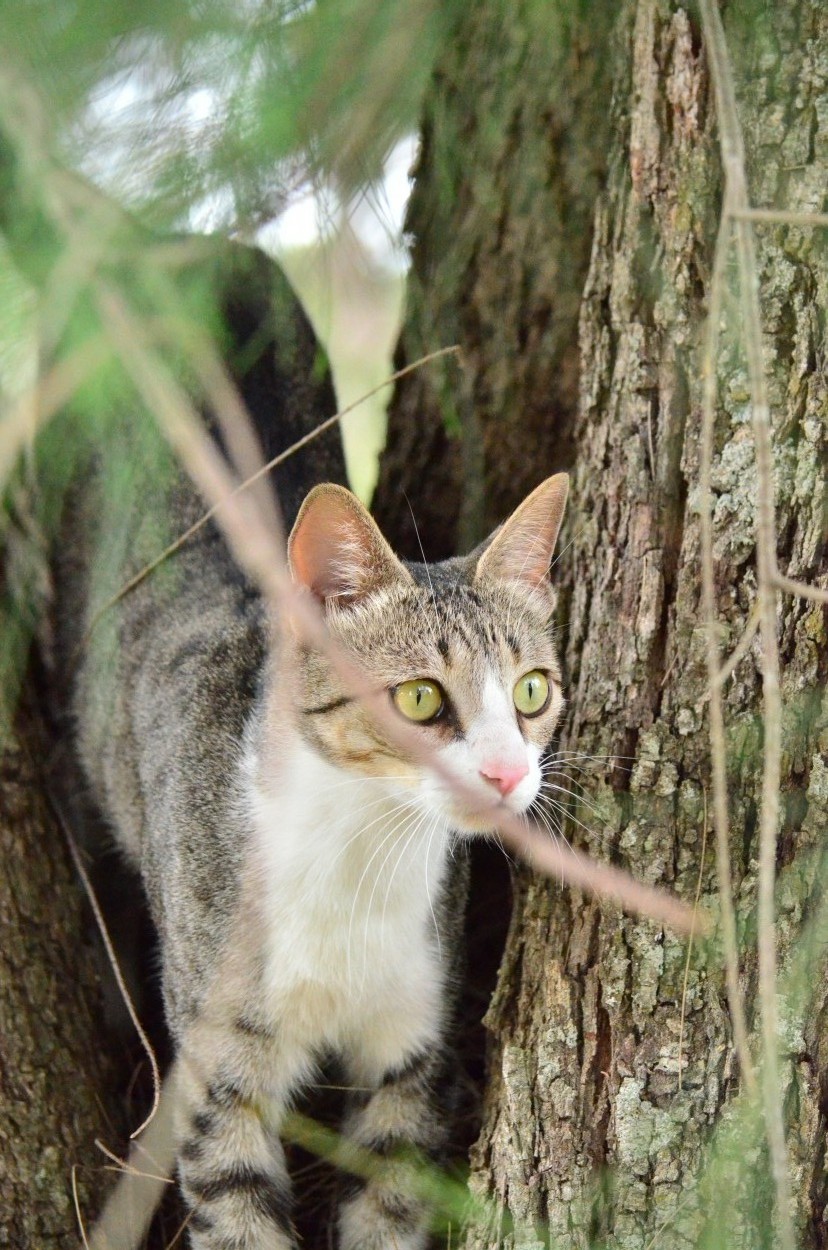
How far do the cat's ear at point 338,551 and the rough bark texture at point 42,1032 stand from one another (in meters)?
1.12

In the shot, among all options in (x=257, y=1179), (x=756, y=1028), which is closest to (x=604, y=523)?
(x=756, y=1028)

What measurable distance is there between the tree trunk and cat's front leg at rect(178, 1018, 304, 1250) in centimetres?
50

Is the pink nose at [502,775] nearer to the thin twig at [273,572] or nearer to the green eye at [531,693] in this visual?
the thin twig at [273,572]

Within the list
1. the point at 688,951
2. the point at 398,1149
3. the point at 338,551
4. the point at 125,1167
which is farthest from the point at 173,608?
the point at 688,951

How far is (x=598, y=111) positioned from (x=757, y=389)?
2178 mm

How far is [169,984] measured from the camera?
2.94 meters

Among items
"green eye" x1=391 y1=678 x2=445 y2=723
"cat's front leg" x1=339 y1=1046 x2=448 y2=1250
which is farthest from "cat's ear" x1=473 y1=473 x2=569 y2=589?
"cat's front leg" x1=339 y1=1046 x2=448 y2=1250

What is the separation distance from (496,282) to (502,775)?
1871 millimetres

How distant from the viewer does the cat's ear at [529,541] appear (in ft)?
9.12

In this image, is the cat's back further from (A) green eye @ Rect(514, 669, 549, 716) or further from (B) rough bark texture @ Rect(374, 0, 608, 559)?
(A) green eye @ Rect(514, 669, 549, 716)

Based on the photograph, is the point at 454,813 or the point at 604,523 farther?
the point at 604,523

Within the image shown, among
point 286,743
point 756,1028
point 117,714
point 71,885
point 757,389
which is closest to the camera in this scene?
point 757,389

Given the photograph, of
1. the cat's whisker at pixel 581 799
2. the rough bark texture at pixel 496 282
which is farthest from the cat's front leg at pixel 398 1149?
the rough bark texture at pixel 496 282

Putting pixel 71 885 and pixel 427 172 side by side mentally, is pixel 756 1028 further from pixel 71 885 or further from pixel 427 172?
pixel 427 172
